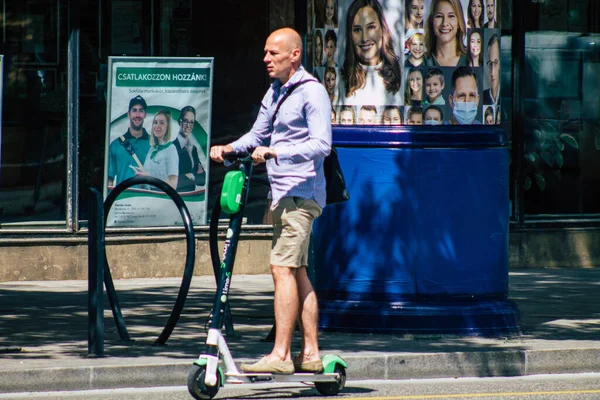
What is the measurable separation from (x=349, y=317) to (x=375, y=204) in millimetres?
829

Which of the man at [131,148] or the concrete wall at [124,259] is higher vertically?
the man at [131,148]

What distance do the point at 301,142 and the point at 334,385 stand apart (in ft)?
4.63

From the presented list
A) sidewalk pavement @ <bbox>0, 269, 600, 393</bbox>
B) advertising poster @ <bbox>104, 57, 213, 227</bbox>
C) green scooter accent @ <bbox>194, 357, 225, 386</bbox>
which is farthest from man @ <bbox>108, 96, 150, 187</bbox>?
green scooter accent @ <bbox>194, 357, 225, 386</bbox>

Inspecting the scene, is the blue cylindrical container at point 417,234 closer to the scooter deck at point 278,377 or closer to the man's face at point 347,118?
the man's face at point 347,118

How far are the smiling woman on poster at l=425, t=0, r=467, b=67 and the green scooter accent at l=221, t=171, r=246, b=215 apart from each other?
2.70 metres

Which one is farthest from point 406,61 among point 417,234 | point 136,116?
point 136,116

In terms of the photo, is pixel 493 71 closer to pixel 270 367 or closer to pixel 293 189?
pixel 293 189

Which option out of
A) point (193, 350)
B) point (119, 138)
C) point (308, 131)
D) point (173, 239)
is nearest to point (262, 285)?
point (173, 239)

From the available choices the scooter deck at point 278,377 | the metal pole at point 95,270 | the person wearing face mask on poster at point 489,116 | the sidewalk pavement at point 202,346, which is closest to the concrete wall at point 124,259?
the sidewalk pavement at point 202,346

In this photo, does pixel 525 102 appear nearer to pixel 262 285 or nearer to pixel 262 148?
pixel 262 285

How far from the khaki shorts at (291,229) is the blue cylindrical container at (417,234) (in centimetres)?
185

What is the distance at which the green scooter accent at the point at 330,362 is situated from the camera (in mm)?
7277

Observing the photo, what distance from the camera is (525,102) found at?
13953 mm

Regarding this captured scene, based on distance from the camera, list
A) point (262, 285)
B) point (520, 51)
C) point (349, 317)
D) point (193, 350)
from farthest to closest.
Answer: point (520, 51) → point (262, 285) → point (349, 317) → point (193, 350)
